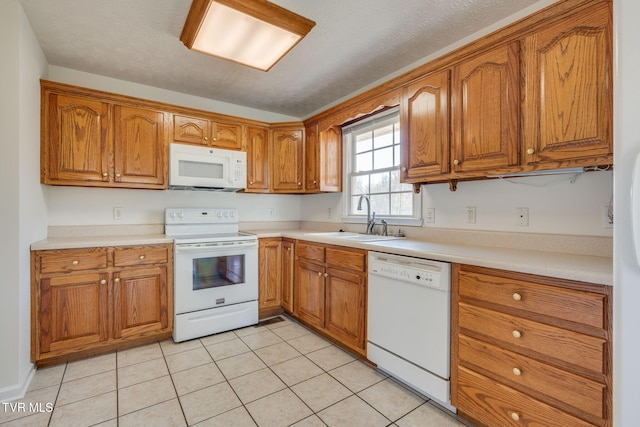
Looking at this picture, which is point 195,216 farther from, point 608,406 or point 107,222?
point 608,406

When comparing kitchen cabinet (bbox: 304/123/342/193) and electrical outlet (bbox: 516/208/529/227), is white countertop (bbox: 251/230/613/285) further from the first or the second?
kitchen cabinet (bbox: 304/123/342/193)

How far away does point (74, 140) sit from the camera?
2.46 metres

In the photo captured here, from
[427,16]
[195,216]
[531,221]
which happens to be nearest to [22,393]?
[195,216]

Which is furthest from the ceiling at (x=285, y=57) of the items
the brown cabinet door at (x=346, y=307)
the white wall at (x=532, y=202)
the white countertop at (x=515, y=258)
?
the brown cabinet door at (x=346, y=307)

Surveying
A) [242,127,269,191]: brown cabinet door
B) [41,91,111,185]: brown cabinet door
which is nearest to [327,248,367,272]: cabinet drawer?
[242,127,269,191]: brown cabinet door

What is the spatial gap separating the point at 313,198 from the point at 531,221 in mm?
2444

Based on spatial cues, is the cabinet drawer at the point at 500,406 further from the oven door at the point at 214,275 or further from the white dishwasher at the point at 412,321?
→ the oven door at the point at 214,275

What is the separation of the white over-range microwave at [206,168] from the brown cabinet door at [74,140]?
1.80ft

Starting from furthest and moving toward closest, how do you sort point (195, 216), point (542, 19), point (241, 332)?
1. point (195, 216)
2. point (241, 332)
3. point (542, 19)

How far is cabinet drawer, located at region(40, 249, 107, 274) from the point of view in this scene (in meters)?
2.13

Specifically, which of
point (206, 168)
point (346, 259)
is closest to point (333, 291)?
point (346, 259)

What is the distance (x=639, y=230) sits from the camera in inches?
32.5

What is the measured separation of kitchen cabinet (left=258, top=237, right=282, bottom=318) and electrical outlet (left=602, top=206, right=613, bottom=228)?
2559mm

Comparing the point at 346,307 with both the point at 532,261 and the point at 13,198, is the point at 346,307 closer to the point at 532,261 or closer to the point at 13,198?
the point at 532,261
